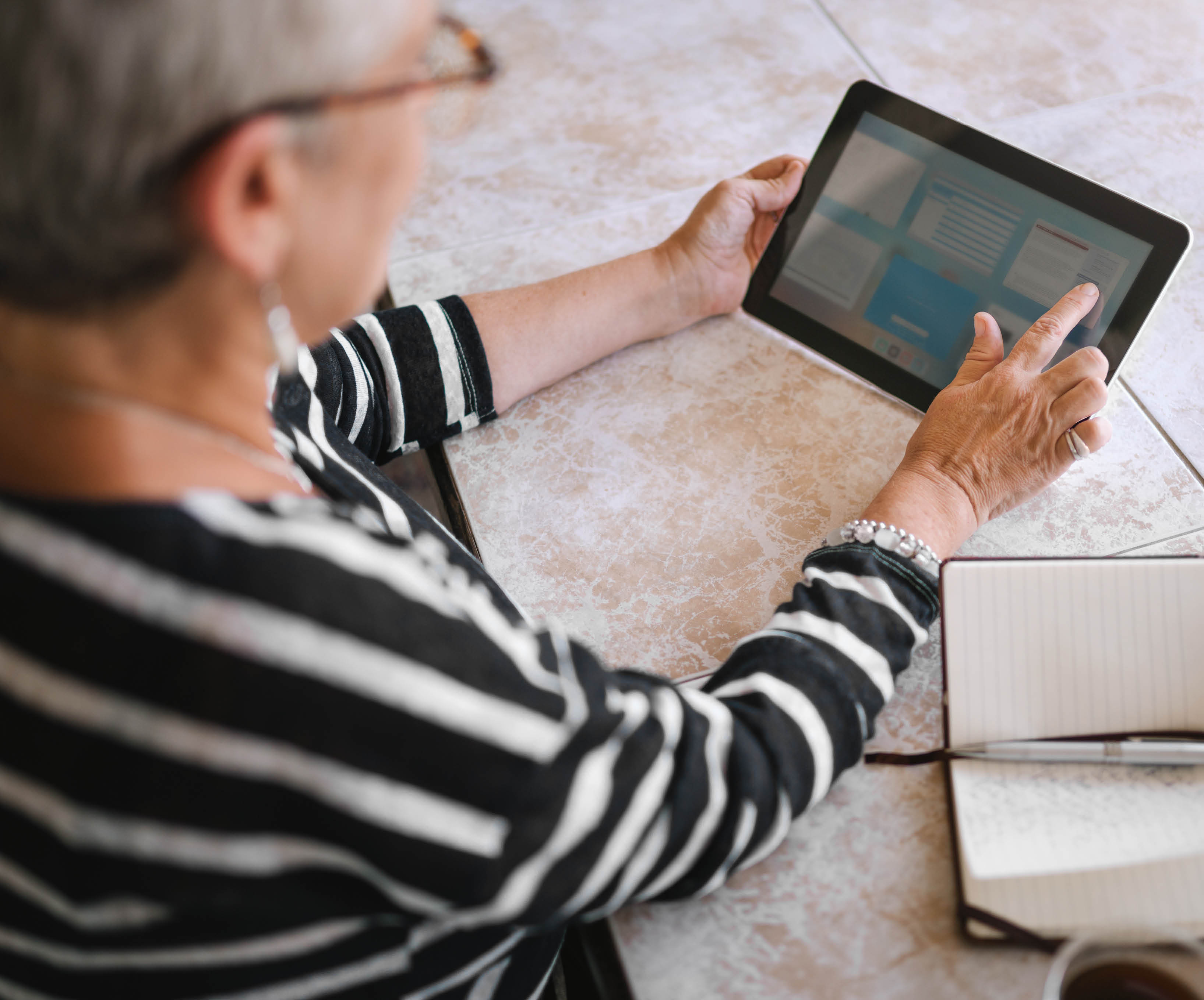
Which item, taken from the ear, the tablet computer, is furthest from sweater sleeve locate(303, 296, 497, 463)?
the ear

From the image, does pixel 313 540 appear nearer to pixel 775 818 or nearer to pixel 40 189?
pixel 40 189

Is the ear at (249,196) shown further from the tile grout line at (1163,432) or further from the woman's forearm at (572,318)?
the tile grout line at (1163,432)

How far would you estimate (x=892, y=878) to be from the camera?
25.8 inches

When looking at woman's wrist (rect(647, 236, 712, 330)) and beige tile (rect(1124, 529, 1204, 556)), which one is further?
woman's wrist (rect(647, 236, 712, 330))

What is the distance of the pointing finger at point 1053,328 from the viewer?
0.81 m

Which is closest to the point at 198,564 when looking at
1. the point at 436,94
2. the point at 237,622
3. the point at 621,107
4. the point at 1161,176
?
the point at 237,622

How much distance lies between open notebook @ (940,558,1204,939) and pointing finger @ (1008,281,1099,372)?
0.67ft

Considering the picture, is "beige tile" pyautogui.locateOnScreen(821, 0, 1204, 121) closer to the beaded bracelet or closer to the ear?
the beaded bracelet

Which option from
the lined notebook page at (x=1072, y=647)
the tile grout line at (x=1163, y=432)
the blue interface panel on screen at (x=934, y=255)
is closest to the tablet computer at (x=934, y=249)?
the blue interface panel on screen at (x=934, y=255)

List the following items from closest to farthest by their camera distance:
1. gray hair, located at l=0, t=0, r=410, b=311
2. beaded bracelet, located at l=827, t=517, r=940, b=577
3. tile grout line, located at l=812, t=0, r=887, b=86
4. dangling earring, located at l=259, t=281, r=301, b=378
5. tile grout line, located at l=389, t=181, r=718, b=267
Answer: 1. gray hair, located at l=0, t=0, r=410, b=311
2. dangling earring, located at l=259, t=281, r=301, b=378
3. beaded bracelet, located at l=827, t=517, r=940, b=577
4. tile grout line, located at l=389, t=181, r=718, b=267
5. tile grout line, located at l=812, t=0, r=887, b=86

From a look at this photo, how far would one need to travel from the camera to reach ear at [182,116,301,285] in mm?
404

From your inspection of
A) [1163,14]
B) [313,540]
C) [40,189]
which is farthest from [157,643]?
[1163,14]

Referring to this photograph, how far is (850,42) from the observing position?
1.29 meters

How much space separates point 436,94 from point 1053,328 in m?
0.57
